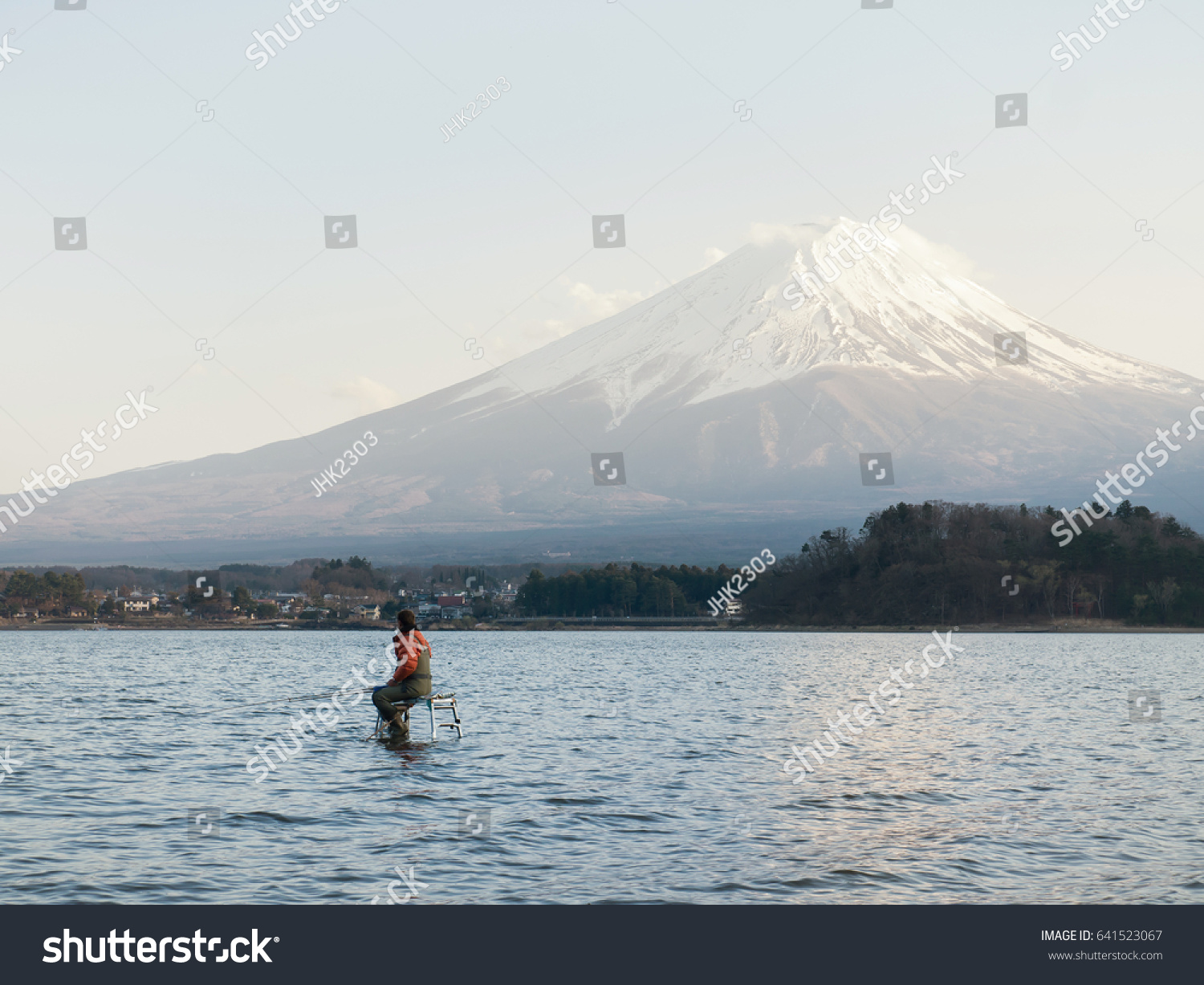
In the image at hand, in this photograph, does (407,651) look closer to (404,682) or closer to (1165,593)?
(404,682)

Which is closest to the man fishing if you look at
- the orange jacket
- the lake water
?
the orange jacket

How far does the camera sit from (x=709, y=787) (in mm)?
20875

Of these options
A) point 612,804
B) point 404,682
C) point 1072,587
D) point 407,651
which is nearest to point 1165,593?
point 1072,587

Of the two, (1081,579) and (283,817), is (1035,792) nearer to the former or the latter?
(283,817)

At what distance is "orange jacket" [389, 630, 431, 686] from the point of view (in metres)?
25.8

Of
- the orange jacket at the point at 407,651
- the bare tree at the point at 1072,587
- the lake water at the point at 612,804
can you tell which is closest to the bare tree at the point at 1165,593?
the bare tree at the point at 1072,587

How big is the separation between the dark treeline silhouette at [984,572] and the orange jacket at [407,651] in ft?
452

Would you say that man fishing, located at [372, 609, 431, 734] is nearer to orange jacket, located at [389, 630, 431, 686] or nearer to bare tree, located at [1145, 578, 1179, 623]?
orange jacket, located at [389, 630, 431, 686]

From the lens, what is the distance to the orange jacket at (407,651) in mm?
25781

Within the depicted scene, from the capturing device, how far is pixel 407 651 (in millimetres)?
25922

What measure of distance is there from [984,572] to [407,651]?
142 meters

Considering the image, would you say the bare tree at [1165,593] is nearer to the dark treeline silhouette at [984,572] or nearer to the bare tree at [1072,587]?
the dark treeline silhouette at [984,572]
